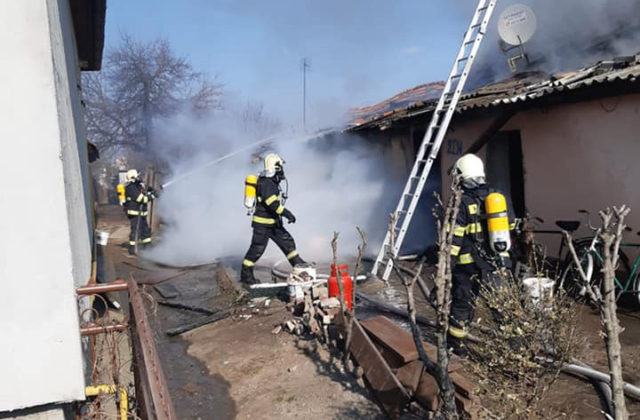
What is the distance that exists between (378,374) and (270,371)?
48.9 inches

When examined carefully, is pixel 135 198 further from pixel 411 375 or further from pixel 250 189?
pixel 411 375

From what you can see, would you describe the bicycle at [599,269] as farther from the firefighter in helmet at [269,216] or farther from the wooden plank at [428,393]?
the firefighter in helmet at [269,216]

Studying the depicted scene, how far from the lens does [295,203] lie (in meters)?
11.6

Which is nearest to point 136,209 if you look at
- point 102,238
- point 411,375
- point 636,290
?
point 102,238

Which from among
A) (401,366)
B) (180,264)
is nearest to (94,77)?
(180,264)

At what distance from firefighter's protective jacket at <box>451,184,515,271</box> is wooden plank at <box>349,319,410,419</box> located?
43.8 inches

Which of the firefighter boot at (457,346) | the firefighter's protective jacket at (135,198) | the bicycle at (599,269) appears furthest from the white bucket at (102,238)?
the bicycle at (599,269)

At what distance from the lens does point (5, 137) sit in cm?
235

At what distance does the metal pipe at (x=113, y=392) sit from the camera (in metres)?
2.77

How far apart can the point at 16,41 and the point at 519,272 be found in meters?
5.55

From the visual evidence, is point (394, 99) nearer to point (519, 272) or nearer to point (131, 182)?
point (131, 182)

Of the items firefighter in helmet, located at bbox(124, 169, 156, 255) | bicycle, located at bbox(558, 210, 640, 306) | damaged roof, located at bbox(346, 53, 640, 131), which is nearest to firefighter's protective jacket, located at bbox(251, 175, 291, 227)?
damaged roof, located at bbox(346, 53, 640, 131)

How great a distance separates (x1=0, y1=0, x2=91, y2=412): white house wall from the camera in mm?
2338

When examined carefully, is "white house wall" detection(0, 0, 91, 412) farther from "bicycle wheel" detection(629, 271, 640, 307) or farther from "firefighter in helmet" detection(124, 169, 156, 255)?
"firefighter in helmet" detection(124, 169, 156, 255)
